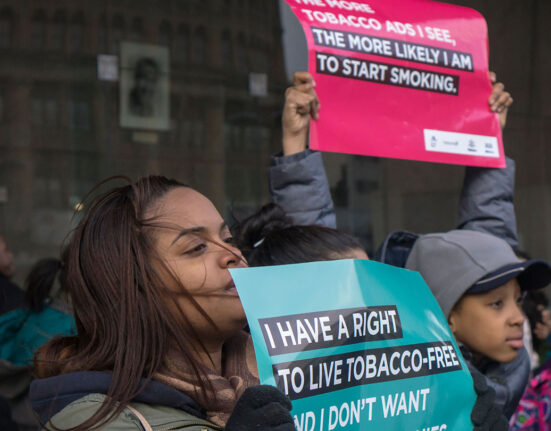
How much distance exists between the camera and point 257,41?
4.82 meters

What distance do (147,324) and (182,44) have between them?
378 cm

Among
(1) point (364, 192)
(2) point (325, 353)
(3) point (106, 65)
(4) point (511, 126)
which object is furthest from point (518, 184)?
(2) point (325, 353)

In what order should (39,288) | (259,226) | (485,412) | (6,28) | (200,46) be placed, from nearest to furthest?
(485,412)
(259,226)
(39,288)
(6,28)
(200,46)

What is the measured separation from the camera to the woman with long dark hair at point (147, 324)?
1.07 meters

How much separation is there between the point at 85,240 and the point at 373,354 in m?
0.55

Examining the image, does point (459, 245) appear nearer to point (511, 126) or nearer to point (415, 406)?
point (415, 406)

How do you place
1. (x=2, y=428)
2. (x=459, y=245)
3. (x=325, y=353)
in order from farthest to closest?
(x=2, y=428) < (x=459, y=245) < (x=325, y=353)

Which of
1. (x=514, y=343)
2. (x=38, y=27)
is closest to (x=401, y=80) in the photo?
(x=514, y=343)

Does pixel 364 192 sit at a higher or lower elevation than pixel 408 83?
lower

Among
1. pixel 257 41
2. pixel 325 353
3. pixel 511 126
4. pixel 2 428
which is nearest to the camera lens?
pixel 325 353

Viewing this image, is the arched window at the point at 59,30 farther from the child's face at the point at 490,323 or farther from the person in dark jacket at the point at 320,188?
the child's face at the point at 490,323

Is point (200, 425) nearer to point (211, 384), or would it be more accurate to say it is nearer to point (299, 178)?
point (211, 384)

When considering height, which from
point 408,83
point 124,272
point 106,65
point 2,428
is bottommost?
point 2,428

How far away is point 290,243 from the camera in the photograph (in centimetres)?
154
